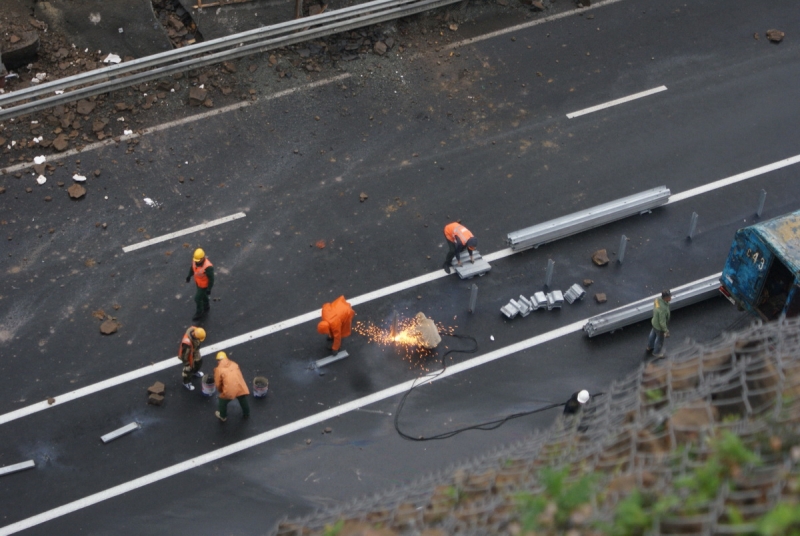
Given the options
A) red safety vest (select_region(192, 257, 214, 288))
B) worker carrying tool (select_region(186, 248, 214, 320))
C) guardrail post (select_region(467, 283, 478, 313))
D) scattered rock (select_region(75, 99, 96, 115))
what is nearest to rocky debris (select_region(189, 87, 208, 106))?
scattered rock (select_region(75, 99, 96, 115))

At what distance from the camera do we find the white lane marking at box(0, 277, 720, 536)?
11.1 metres

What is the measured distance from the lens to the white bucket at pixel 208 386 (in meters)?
12.1

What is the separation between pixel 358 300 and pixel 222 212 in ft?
9.23

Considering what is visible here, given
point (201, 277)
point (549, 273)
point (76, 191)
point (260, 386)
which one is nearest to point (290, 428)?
point (260, 386)

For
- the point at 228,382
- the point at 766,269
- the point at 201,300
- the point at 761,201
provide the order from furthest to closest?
the point at 761,201
the point at 201,300
the point at 766,269
the point at 228,382

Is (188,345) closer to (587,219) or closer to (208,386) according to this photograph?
(208,386)

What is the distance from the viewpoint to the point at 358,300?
44.0 feet

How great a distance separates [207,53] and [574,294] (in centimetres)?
806

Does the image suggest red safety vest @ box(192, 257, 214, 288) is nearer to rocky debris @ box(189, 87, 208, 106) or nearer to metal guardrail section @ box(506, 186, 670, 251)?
rocky debris @ box(189, 87, 208, 106)

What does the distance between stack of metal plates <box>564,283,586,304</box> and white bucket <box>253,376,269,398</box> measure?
15.0ft

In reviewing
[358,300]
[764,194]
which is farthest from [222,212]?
[764,194]

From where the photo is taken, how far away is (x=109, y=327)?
12914mm

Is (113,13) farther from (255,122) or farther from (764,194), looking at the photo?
(764,194)

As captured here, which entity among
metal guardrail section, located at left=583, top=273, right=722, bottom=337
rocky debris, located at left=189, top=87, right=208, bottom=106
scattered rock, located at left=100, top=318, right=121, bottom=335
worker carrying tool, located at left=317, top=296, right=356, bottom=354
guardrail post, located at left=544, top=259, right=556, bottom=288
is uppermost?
rocky debris, located at left=189, top=87, right=208, bottom=106
